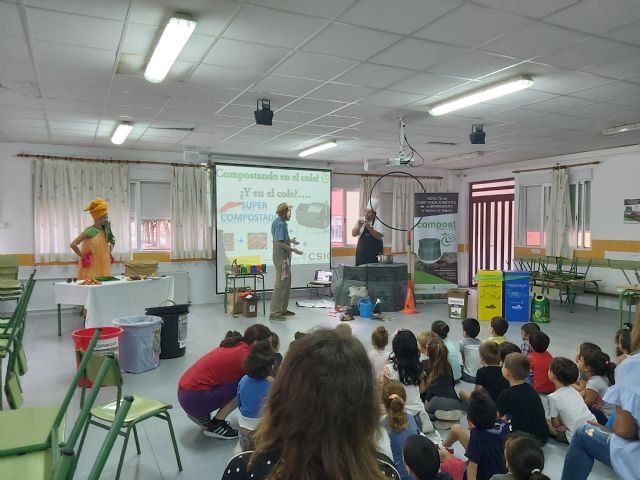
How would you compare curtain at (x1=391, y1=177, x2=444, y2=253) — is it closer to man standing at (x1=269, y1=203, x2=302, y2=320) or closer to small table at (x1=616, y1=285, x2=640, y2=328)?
man standing at (x1=269, y1=203, x2=302, y2=320)

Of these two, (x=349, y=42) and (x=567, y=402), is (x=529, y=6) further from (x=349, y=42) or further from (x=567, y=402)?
(x=567, y=402)

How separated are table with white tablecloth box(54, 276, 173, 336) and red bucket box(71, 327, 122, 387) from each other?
893 mm

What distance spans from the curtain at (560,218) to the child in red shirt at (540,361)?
5563 millimetres

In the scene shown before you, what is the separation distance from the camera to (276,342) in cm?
329

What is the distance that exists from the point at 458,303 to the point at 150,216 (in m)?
5.47

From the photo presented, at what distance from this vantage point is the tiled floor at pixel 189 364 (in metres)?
2.75

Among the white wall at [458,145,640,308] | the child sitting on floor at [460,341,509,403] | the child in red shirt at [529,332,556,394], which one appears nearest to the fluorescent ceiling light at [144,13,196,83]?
the child sitting on floor at [460,341,509,403]

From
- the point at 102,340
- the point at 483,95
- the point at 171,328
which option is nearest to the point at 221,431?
the point at 102,340

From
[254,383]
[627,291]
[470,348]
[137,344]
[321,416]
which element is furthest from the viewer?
[627,291]

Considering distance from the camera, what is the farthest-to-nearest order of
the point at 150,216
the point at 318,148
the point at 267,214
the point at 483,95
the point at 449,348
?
the point at 267,214, the point at 150,216, the point at 318,148, the point at 483,95, the point at 449,348

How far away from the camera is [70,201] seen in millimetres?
7434

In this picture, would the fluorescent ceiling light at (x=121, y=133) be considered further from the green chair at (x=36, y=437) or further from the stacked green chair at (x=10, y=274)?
the green chair at (x=36, y=437)

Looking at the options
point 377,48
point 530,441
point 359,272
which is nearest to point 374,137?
point 359,272

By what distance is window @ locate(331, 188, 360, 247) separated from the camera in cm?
979
